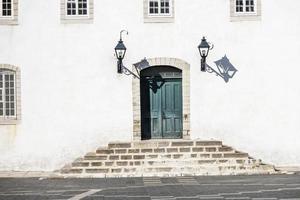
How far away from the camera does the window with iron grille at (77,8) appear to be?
17406mm

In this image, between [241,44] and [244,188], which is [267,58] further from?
[244,188]

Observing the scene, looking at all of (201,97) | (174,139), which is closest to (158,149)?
(174,139)

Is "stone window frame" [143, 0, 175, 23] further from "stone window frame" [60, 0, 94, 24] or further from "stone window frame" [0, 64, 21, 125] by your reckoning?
"stone window frame" [0, 64, 21, 125]

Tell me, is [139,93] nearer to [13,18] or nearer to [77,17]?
[77,17]

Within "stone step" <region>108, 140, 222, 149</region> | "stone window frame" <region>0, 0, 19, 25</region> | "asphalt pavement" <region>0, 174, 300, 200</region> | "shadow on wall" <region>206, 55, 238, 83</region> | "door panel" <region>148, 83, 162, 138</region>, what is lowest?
"asphalt pavement" <region>0, 174, 300, 200</region>

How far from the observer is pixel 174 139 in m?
17.5

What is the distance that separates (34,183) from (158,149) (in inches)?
A: 155

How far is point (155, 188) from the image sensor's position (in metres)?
13.6

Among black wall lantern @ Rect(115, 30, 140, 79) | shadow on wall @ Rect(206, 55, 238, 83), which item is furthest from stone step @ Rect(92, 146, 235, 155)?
black wall lantern @ Rect(115, 30, 140, 79)

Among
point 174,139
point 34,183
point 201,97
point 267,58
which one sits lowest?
point 34,183

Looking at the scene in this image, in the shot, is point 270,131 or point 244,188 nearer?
point 244,188

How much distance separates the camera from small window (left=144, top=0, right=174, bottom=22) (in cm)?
1728

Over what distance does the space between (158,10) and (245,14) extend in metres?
2.83

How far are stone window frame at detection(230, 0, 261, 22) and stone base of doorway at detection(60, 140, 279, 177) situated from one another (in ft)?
13.4
